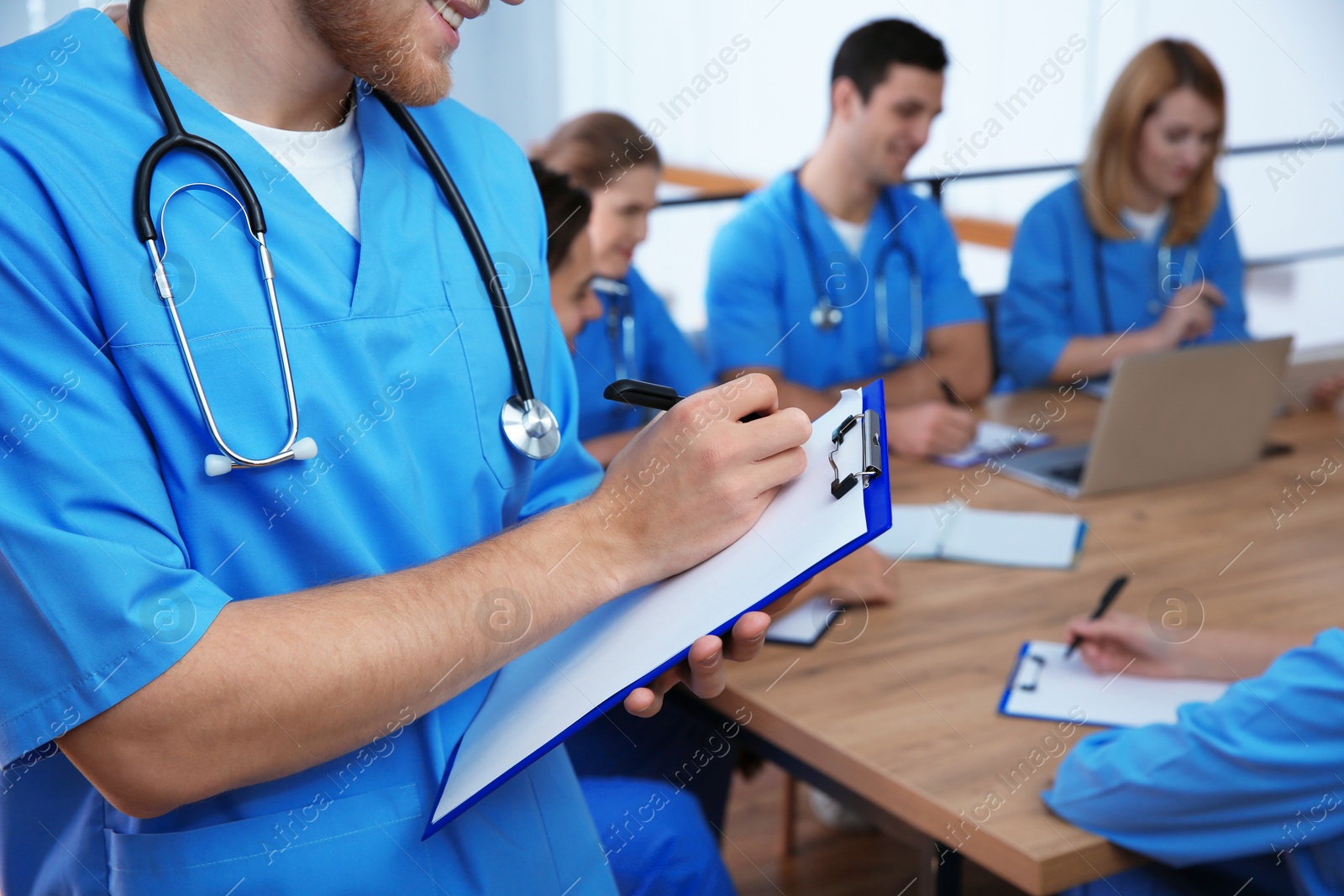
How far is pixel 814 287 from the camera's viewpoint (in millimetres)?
2377

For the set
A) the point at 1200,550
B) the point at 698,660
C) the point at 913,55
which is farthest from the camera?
the point at 913,55

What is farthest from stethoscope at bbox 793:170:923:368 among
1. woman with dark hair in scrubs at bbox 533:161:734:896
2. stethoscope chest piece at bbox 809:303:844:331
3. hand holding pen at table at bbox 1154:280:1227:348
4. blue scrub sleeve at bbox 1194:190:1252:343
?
woman with dark hair in scrubs at bbox 533:161:734:896

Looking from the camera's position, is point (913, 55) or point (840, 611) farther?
point (913, 55)

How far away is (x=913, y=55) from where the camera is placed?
2332mm

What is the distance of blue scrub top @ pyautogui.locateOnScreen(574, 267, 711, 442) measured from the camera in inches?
83.3

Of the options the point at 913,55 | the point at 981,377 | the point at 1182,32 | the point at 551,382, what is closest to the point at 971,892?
the point at 981,377

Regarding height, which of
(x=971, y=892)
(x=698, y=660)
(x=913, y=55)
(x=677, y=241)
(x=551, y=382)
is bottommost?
(x=971, y=892)

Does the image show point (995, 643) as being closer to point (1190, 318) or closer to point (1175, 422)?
point (1175, 422)

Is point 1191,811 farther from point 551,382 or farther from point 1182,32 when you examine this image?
point 1182,32

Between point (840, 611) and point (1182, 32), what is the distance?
13.4 ft

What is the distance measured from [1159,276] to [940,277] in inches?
20.5

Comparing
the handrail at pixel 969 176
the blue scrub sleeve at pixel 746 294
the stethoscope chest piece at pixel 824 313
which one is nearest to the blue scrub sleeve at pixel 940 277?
the handrail at pixel 969 176

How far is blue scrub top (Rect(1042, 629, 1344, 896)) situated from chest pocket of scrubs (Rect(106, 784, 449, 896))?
22.4 inches

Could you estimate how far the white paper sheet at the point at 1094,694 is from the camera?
1.17 meters
